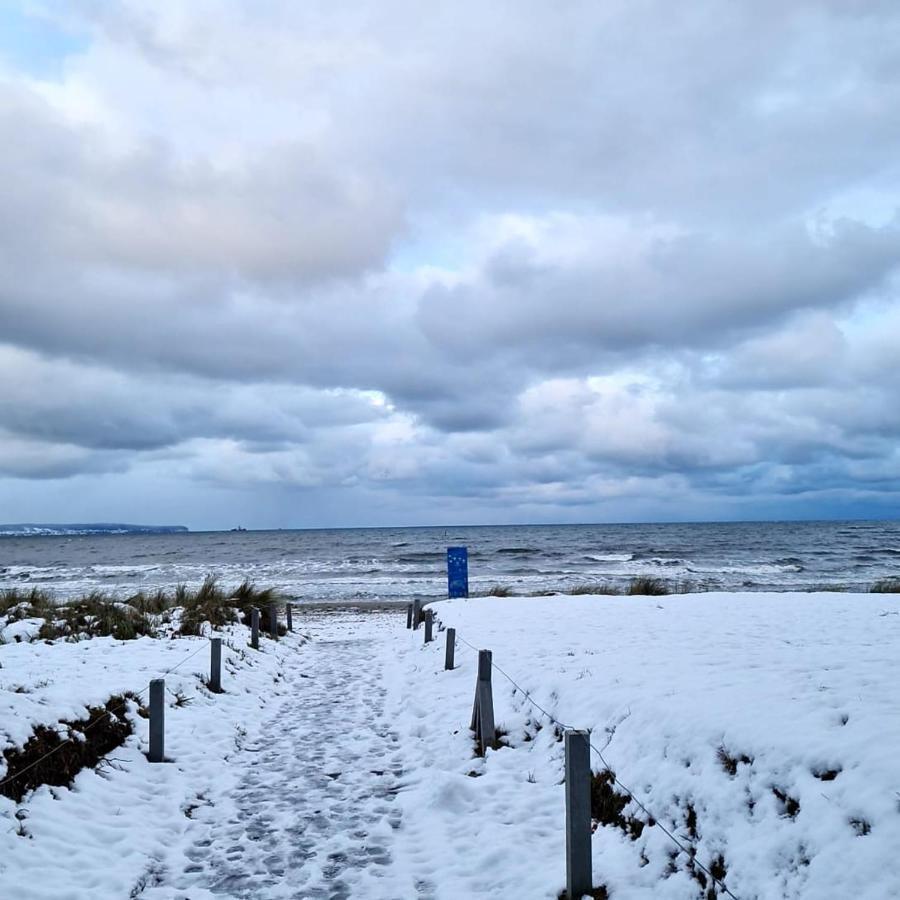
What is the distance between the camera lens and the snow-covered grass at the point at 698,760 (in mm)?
4430

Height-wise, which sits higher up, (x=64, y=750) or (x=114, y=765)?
(x=64, y=750)

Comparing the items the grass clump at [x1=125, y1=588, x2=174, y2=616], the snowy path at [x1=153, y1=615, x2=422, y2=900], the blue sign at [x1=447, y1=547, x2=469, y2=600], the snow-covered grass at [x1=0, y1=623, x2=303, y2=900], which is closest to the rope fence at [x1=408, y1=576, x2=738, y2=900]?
the snowy path at [x1=153, y1=615, x2=422, y2=900]

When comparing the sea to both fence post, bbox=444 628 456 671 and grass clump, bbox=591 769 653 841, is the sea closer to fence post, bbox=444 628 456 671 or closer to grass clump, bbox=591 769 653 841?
fence post, bbox=444 628 456 671

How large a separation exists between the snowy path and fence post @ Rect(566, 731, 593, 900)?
1.42 metres

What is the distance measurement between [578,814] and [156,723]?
18.8ft

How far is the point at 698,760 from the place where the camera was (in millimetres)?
5789

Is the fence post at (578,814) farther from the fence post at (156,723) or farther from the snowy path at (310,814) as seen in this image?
the fence post at (156,723)

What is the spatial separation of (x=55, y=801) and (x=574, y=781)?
5.09 meters

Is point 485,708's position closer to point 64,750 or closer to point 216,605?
point 64,750

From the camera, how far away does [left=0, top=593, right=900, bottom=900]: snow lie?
15.9ft

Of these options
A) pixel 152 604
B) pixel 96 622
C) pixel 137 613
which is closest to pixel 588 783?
pixel 96 622

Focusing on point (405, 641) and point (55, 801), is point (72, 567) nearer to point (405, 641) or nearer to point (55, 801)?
point (405, 641)

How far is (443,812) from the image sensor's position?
22.9 feet

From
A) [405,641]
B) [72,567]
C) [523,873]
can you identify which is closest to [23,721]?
[523,873]
